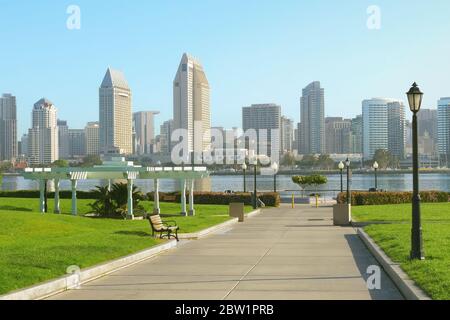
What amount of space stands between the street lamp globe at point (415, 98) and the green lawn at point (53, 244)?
7.15 metres

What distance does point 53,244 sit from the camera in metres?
16.6

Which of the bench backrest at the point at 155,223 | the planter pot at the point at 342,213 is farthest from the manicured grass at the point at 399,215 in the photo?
the bench backrest at the point at 155,223

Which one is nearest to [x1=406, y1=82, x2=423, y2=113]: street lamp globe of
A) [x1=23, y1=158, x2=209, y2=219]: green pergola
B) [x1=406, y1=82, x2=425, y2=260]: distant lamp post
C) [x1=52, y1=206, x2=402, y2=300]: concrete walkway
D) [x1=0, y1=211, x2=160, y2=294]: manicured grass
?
[x1=406, y1=82, x2=425, y2=260]: distant lamp post

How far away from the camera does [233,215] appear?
33.3m

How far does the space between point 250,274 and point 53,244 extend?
5552 mm

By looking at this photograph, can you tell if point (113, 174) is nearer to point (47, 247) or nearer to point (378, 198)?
point (378, 198)

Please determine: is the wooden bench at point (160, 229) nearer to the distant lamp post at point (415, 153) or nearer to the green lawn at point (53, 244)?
the green lawn at point (53, 244)

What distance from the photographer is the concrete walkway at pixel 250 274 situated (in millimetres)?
11086

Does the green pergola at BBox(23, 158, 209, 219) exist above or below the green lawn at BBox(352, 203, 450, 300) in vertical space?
above

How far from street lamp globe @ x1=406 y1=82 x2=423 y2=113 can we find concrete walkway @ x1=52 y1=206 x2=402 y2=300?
11.6ft

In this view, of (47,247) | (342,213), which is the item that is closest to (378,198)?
(342,213)

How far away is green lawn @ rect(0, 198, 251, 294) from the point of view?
1205 centimetres

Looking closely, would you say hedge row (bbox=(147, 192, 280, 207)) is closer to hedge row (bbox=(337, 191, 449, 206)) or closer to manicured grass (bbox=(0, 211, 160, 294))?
hedge row (bbox=(337, 191, 449, 206))
